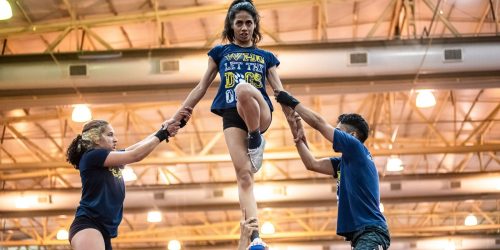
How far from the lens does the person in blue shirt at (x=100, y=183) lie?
23.0 feet

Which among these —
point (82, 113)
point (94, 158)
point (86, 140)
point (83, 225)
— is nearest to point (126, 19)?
point (82, 113)

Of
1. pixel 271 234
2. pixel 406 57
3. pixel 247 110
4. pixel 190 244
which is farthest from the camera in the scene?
pixel 190 244

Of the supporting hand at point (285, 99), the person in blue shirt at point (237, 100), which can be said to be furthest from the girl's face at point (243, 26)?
the supporting hand at point (285, 99)

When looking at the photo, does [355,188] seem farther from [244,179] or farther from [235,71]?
[235,71]

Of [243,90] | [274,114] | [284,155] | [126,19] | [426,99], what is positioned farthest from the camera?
[274,114]

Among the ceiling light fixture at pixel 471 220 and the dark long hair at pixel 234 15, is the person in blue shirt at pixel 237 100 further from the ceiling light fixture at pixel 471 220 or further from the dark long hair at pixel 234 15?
the ceiling light fixture at pixel 471 220

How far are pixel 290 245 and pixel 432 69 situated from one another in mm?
18620

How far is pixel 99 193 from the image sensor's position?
7.16 meters

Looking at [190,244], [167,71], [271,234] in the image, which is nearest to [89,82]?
[167,71]

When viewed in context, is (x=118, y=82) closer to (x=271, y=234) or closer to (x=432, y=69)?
(x=432, y=69)

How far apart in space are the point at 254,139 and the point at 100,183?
153cm

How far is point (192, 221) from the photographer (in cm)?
3959

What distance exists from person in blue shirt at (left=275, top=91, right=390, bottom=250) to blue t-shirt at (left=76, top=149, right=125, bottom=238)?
1798 millimetres

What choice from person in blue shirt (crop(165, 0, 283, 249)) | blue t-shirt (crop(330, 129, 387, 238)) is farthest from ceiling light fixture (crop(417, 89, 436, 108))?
person in blue shirt (crop(165, 0, 283, 249))
